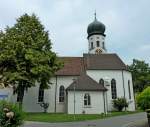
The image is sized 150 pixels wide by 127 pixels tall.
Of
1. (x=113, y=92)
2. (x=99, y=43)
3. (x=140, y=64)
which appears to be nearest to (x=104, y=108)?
(x=113, y=92)

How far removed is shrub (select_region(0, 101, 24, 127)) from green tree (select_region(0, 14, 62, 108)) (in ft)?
72.5

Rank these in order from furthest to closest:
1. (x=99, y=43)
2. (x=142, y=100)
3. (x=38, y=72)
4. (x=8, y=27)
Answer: (x=99, y=43), (x=8, y=27), (x=38, y=72), (x=142, y=100)

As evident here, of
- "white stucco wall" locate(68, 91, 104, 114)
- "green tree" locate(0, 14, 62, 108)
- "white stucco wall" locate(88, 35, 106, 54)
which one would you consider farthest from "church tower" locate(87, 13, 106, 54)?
"green tree" locate(0, 14, 62, 108)

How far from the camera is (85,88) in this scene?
3831 cm

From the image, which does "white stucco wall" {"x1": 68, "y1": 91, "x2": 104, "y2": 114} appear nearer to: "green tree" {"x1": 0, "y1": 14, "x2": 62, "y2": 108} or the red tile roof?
"green tree" {"x1": 0, "y1": 14, "x2": 62, "y2": 108}

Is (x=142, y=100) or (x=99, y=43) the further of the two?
(x=99, y=43)

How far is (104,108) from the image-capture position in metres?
38.2

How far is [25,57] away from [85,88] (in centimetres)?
1014

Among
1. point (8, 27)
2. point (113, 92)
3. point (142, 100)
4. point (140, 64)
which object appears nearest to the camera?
point (142, 100)

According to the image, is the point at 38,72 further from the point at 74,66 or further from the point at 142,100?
the point at 142,100

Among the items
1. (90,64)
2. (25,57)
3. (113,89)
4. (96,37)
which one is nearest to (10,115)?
(25,57)

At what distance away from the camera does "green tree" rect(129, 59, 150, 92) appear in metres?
64.6

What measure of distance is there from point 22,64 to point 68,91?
8321 mm

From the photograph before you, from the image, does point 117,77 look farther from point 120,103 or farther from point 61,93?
point 61,93
